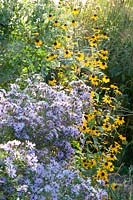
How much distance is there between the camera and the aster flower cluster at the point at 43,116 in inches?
123

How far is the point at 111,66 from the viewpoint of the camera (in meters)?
5.42

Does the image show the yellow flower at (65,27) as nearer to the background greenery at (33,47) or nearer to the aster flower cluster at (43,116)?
the background greenery at (33,47)

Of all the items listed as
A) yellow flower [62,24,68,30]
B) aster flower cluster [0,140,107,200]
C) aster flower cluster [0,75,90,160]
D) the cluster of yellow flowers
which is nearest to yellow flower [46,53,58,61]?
the cluster of yellow flowers

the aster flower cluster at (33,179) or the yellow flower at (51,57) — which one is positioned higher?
the yellow flower at (51,57)

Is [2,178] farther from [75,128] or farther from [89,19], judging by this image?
[89,19]

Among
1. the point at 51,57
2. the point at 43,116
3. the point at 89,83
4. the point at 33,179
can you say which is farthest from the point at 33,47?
the point at 33,179

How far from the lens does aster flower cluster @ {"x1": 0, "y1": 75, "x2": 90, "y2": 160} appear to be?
3133 mm

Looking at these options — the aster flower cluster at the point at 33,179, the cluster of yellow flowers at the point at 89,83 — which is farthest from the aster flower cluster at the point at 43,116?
the cluster of yellow flowers at the point at 89,83

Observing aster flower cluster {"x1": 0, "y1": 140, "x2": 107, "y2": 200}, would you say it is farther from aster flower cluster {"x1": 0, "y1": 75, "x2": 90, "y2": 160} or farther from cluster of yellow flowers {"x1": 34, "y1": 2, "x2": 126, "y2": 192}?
cluster of yellow flowers {"x1": 34, "y1": 2, "x2": 126, "y2": 192}

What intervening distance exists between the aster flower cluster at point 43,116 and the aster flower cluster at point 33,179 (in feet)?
0.41

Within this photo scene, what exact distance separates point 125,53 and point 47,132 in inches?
97.8

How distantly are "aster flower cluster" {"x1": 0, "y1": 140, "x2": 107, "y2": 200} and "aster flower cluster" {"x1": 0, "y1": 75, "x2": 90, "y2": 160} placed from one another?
124 millimetres

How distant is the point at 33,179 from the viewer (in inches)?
113

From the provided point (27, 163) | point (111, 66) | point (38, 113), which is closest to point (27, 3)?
point (111, 66)
